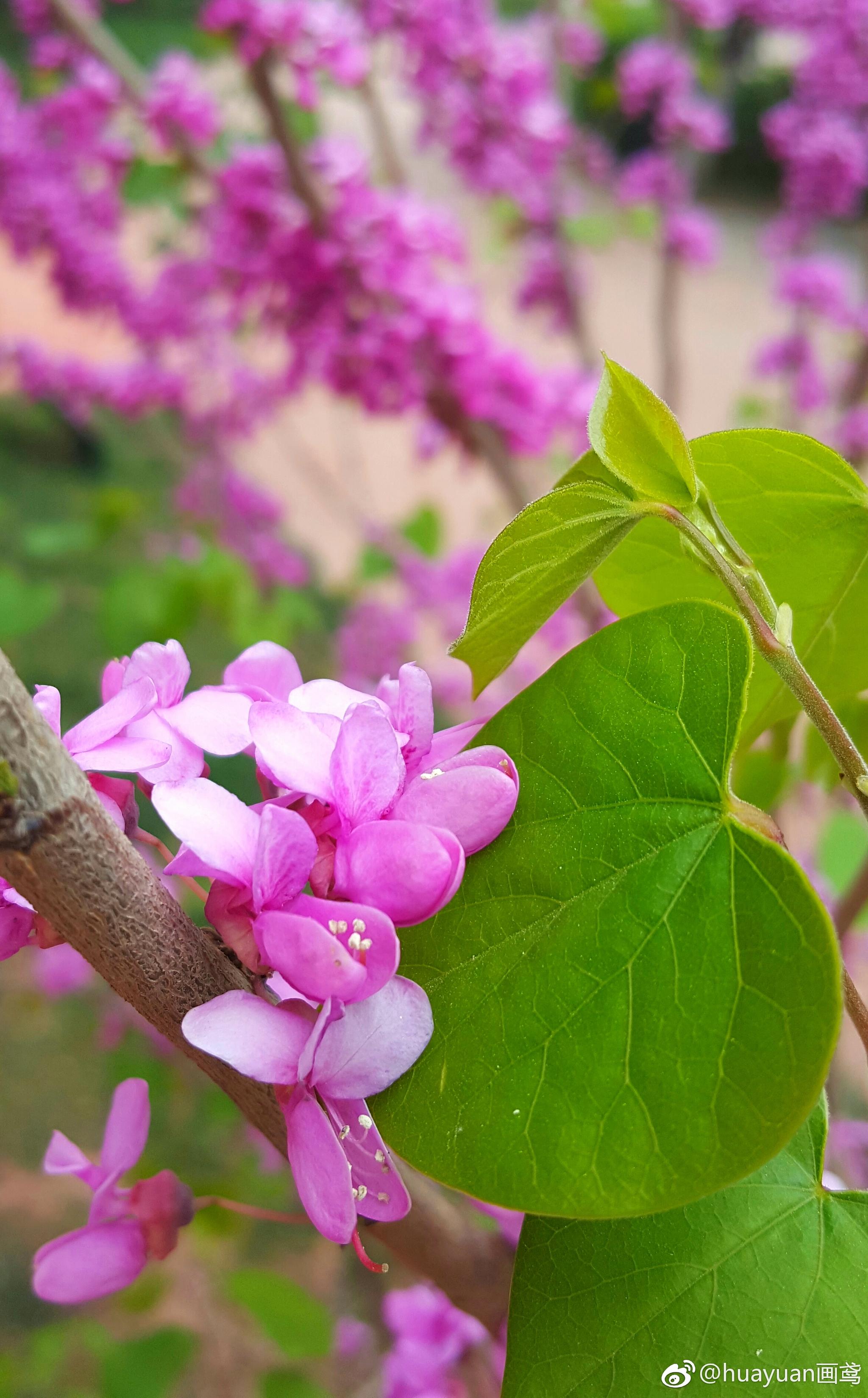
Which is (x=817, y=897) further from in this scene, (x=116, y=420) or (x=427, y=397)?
(x=116, y=420)

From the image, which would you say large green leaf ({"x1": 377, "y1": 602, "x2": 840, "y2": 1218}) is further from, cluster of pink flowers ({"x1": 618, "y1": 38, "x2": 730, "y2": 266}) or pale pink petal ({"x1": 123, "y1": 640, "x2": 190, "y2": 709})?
cluster of pink flowers ({"x1": 618, "y1": 38, "x2": 730, "y2": 266})

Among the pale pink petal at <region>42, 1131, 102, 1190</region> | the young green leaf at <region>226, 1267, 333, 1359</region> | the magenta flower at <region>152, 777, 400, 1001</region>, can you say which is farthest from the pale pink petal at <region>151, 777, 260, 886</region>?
the young green leaf at <region>226, 1267, 333, 1359</region>

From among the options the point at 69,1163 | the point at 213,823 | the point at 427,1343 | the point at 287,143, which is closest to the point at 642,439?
the point at 213,823

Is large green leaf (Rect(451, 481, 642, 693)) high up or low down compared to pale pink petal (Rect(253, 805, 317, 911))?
up

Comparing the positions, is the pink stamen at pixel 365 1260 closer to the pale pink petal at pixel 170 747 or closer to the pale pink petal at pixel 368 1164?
the pale pink petal at pixel 368 1164

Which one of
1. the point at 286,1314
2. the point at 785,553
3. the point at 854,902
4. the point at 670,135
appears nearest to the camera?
the point at 785,553

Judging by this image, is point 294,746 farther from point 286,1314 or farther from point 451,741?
point 286,1314

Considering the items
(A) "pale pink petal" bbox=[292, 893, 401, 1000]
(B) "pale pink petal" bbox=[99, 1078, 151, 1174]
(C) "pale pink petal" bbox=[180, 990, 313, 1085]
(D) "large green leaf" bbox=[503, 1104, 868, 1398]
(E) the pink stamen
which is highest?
(A) "pale pink petal" bbox=[292, 893, 401, 1000]
